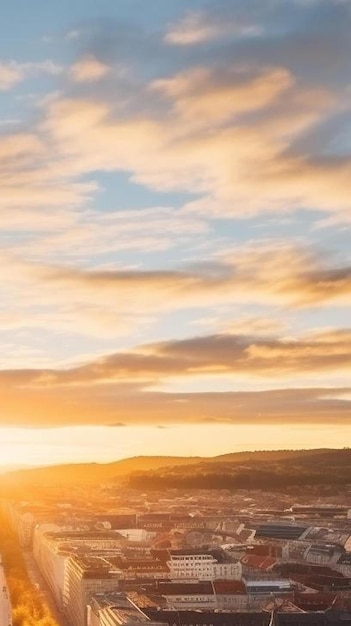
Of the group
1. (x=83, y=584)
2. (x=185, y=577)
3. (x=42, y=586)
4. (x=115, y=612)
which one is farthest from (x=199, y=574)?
(x=115, y=612)

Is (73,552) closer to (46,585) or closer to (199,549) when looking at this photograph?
(46,585)

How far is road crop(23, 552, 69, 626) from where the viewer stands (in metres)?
115

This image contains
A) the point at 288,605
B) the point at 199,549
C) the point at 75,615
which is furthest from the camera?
the point at 199,549

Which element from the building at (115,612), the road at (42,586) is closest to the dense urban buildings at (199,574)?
the building at (115,612)

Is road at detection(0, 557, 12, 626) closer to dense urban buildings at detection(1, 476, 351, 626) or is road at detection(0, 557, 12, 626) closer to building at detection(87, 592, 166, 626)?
dense urban buildings at detection(1, 476, 351, 626)

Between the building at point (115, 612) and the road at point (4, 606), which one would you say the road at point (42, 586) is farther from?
the building at point (115, 612)

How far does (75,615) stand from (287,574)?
27405mm

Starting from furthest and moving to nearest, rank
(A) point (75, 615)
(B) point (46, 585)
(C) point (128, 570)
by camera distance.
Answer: (B) point (46, 585) < (C) point (128, 570) < (A) point (75, 615)

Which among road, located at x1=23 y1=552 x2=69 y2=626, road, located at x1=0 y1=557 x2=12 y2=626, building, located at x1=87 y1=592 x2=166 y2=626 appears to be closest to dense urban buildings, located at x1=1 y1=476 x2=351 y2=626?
building, located at x1=87 y1=592 x2=166 y2=626

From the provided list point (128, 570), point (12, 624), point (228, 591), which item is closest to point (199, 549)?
point (128, 570)

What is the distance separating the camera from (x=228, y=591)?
116 metres

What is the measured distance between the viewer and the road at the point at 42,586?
115088 mm

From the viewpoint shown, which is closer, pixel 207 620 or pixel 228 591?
pixel 207 620

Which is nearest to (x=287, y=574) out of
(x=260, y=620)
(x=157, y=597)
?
(x=157, y=597)
